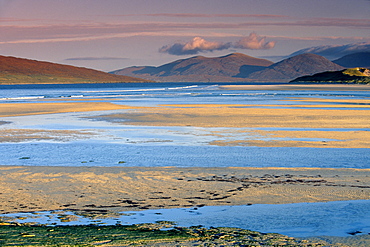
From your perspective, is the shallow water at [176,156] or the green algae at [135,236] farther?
the shallow water at [176,156]

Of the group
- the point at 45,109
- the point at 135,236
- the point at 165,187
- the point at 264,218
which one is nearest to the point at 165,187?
the point at 165,187

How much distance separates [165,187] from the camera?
31.8 feet

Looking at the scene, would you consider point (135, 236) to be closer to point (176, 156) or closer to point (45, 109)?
point (176, 156)

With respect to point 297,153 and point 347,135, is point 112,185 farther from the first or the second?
point 347,135

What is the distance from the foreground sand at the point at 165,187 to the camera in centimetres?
853

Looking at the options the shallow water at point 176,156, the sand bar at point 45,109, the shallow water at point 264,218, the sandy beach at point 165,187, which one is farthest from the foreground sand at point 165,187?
the sand bar at point 45,109

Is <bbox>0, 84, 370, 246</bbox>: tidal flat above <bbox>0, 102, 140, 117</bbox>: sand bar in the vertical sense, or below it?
below

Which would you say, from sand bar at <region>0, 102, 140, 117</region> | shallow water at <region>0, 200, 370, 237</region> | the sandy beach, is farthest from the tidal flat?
sand bar at <region>0, 102, 140, 117</region>

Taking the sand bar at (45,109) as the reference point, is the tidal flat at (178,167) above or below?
below

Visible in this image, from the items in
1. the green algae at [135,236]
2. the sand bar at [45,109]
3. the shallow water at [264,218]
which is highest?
the sand bar at [45,109]

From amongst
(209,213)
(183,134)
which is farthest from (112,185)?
(183,134)

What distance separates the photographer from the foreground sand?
8.53m

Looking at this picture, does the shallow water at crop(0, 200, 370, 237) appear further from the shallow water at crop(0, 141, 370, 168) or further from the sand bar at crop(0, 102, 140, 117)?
the sand bar at crop(0, 102, 140, 117)

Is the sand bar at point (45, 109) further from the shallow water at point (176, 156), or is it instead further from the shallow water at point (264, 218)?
the shallow water at point (264, 218)
